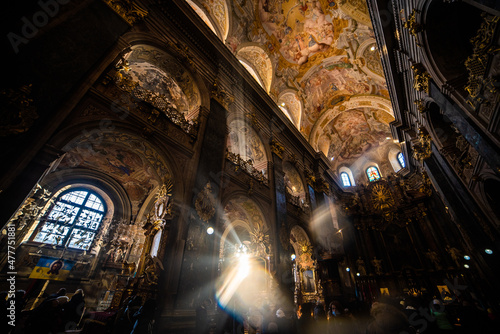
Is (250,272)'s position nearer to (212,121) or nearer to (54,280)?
(212,121)

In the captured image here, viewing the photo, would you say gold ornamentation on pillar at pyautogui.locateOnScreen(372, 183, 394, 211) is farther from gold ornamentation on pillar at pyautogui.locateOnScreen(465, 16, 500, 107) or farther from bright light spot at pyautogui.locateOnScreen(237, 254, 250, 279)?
gold ornamentation on pillar at pyautogui.locateOnScreen(465, 16, 500, 107)

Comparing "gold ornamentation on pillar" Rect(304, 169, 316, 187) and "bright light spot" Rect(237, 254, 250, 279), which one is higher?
"gold ornamentation on pillar" Rect(304, 169, 316, 187)

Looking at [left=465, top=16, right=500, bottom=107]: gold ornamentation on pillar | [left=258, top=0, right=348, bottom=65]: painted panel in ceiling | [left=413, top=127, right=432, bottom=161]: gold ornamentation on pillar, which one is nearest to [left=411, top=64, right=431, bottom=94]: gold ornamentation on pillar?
[left=465, top=16, right=500, bottom=107]: gold ornamentation on pillar

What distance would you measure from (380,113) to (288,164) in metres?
11.2

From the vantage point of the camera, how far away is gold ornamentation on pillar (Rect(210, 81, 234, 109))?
27.2 feet

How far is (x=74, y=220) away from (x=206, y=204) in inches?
313

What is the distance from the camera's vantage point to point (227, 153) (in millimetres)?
7973

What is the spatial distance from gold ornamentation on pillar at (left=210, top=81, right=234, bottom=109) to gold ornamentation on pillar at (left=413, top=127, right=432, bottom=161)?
29.2ft

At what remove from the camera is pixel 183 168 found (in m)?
6.06

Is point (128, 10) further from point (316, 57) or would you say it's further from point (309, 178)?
point (316, 57)

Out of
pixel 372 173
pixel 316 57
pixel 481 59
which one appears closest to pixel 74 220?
pixel 481 59

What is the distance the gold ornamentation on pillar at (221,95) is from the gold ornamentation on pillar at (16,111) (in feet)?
18.3

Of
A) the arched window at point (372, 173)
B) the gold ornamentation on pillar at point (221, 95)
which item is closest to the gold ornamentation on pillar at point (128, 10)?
Answer: the gold ornamentation on pillar at point (221, 95)

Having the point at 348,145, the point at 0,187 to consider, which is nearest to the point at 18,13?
the point at 0,187
